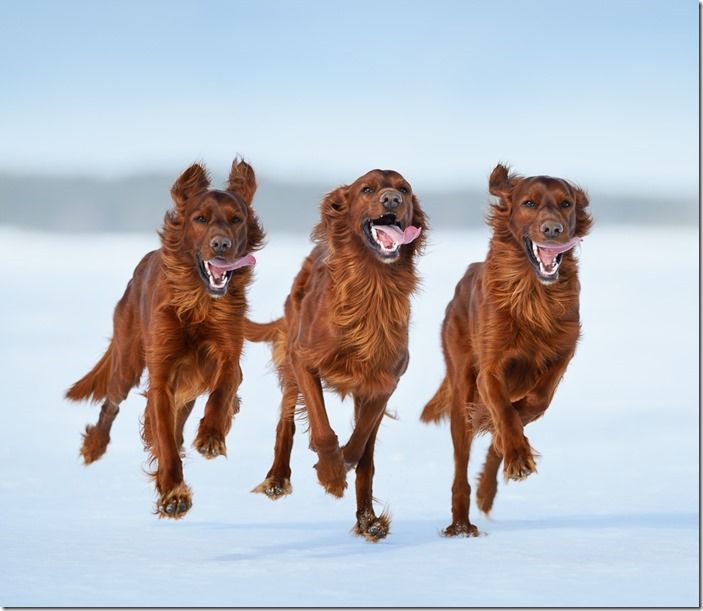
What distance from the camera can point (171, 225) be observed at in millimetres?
8133

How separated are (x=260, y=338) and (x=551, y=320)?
199cm

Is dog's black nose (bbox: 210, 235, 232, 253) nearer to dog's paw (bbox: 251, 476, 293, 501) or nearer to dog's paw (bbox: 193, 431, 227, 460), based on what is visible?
dog's paw (bbox: 193, 431, 227, 460)

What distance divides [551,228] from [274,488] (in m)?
2.15

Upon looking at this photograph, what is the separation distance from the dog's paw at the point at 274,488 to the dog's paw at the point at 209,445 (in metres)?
0.66

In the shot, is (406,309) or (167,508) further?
(406,309)

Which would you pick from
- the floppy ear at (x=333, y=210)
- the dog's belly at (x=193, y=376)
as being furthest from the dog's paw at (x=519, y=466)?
the dog's belly at (x=193, y=376)

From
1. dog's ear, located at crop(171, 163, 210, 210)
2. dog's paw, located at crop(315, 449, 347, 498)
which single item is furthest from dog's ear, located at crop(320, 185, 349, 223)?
dog's paw, located at crop(315, 449, 347, 498)

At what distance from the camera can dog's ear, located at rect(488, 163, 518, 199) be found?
841 cm

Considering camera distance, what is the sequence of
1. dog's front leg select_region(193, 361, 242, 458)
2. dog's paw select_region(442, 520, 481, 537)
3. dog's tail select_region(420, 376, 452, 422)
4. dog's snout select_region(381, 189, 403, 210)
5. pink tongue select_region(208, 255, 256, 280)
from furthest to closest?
dog's tail select_region(420, 376, 452, 422) < dog's paw select_region(442, 520, 481, 537) < pink tongue select_region(208, 255, 256, 280) < dog's snout select_region(381, 189, 403, 210) < dog's front leg select_region(193, 361, 242, 458)

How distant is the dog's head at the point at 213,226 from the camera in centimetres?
789

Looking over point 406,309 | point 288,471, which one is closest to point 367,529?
point 288,471

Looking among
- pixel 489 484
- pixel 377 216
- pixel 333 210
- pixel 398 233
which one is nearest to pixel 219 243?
pixel 333 210

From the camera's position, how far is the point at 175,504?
7527mm

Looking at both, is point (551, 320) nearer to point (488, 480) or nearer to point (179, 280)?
point (488, 480)
